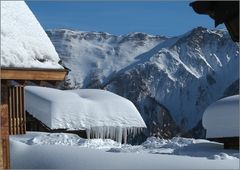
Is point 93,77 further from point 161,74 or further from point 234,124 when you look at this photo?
point 234,124

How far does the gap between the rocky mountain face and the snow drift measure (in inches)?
3729

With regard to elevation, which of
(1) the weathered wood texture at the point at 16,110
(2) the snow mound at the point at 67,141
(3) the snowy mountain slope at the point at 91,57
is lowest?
(2) the snow mound at the point at 67,141

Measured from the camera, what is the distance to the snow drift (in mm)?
23391

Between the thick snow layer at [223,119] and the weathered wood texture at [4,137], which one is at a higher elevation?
the weathered wood texture at [4,137]

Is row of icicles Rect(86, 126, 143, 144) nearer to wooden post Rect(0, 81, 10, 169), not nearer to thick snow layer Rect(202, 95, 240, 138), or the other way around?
thick snow layer Rect(202, 95, 240, 138)

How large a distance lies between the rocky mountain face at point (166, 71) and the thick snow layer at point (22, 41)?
113 meters

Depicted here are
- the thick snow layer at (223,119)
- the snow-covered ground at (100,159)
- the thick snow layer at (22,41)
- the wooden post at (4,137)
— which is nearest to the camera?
the wooden post at (4,137)

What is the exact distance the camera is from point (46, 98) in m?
24.1

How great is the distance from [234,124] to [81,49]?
172 metres

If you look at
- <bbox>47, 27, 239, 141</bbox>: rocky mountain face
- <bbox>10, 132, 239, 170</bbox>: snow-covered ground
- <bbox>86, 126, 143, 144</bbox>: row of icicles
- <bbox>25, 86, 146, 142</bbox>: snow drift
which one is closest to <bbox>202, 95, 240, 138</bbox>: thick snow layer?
<bbox>25, 86, 146, 142</bbox>: snow drift

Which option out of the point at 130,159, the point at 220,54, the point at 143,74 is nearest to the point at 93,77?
the point at 143,74

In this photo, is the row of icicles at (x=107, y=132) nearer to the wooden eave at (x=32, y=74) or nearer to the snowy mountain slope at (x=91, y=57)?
the wooden eave at (x=32, y=74)

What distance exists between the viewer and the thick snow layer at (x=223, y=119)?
67.7 feet

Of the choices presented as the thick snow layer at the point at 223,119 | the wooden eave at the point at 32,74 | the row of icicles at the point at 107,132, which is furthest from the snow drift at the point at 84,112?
the wooden eave at the point at 32,74
